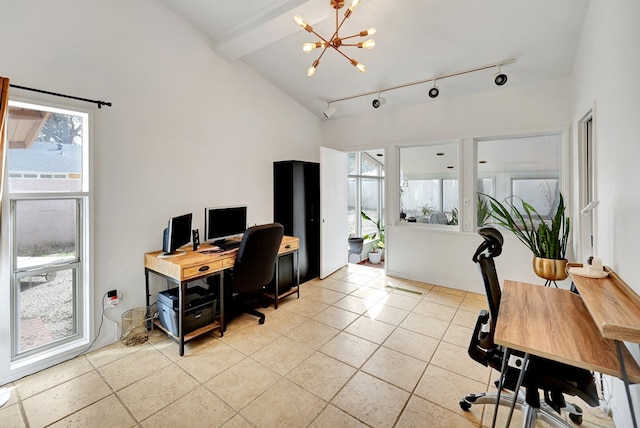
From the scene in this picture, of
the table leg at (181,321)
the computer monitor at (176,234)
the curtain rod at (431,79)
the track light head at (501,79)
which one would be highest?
the curtain rod at (431,79)

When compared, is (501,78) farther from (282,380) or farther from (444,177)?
(282,380)

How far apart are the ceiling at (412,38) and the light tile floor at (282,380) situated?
2880 millimetres

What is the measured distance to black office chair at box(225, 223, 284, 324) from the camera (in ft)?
9.07

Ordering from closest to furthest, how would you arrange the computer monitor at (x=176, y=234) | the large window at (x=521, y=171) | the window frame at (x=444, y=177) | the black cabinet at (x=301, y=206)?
the computer monitor at (x=176, y=234)
the large window at (x=521, y=171)
the window frame at (x=444, y=177)
the black cabinet at (x=301, y=206)

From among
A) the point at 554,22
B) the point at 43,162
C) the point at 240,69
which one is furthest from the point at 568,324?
the point at 240,69

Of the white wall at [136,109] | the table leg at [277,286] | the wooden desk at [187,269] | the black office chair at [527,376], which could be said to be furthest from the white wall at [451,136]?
the wooden desk at [187,269]

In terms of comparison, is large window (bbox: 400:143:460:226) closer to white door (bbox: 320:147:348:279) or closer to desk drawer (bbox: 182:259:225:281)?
white door (bbox: 320:147:348:279)

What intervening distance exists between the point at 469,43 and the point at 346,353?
130 inches

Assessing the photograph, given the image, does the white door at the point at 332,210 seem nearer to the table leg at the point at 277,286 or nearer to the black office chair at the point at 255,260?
the table leg at the point at 277,286

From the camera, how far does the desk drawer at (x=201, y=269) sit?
2.47 m

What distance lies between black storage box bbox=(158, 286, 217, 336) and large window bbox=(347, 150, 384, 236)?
13.3ft

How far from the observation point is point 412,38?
2.96 m

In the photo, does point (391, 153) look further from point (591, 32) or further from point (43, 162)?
point (43, 162)

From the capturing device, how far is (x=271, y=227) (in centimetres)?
289
